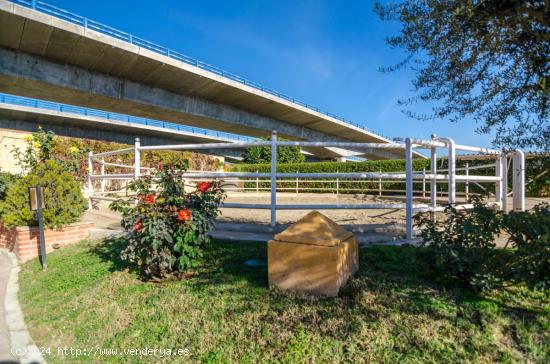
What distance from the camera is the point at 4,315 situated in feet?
11.6

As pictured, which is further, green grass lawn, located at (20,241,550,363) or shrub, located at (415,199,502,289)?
shrub, located at (415,199,502,289)

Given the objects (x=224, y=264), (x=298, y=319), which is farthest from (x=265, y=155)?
(x=298, y=319)

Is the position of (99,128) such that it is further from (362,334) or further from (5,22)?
(362,334)

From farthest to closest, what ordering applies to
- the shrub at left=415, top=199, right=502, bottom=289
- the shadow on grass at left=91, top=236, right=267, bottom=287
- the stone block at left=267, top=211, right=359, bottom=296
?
the shadow on grass at left=91, top=236, right=267, bottom=287, the stone block at left=267, top=211, right=359, bottom=296, the shrub at left=415, top=199, right=502, bottom=289

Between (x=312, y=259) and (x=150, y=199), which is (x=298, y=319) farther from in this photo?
(x=150, y=199)

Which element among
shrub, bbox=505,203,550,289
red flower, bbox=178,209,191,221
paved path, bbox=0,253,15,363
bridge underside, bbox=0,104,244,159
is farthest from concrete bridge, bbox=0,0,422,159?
shrub, bbox=505,203,550,289

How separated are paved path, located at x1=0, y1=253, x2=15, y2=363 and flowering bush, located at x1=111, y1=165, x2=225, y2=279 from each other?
114 centimetres

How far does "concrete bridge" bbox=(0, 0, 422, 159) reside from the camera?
40.8ft

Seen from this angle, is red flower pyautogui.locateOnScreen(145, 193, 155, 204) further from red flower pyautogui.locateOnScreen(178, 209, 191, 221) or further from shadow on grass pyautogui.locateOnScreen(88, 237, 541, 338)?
shadow on grass pyautogui.locateOnScreen(88, 237, 541, 338)

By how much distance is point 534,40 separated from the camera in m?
2.84

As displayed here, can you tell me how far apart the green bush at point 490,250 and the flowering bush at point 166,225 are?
2244 mm

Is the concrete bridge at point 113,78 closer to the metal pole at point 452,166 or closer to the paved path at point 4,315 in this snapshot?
the paved path at point 4,315

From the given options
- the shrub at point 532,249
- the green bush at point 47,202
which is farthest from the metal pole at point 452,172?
the green bush at point 47,202

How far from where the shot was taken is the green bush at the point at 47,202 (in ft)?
17.7
